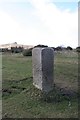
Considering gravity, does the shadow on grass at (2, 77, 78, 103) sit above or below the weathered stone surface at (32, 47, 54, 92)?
below

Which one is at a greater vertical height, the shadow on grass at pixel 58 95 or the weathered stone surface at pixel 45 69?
the weathered stone surface at pixel 45 69

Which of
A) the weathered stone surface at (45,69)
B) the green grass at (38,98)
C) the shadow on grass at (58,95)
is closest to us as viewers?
the green grass at (38,98)

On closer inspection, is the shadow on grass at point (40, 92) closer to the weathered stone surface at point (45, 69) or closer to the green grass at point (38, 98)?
the green grass at point (38, 98)

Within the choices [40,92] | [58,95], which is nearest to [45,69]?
[40,92]

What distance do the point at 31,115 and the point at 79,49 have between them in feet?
40.2

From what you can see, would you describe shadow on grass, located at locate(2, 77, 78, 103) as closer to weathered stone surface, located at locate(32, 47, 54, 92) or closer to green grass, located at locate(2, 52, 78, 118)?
green grass, located at locate(2, 52, 78, 118)

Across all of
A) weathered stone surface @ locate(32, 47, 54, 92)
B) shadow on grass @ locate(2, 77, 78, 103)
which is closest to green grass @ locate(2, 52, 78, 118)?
shadow on grass @ locate(2, 77, 78, 103)

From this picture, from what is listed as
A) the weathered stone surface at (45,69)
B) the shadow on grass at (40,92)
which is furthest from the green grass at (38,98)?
the weathered stone surface at (45,69)

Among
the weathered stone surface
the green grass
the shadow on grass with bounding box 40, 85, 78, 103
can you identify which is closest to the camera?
the green grass

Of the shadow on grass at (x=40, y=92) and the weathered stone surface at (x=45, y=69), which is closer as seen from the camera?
the shadow on grass at (x=40, y=92)

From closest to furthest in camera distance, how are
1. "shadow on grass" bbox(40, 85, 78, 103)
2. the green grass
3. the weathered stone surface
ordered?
1. the green grass
2. "shadow on grass" bbox(40, 85, 78, 103)
3. the weathered stone surface

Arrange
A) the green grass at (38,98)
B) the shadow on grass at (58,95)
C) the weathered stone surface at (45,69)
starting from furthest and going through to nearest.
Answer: the weathered stone surface at (45,69)
the shadow on grass at (58,95)
the green grass at (38,98)

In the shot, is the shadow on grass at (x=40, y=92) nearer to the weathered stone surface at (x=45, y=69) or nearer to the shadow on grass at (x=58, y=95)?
the shadow on grass at (x=58, y=95)

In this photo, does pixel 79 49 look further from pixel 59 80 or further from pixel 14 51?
pixel 59 80
